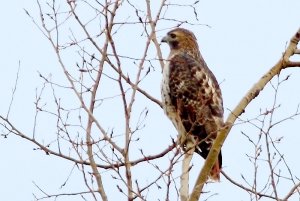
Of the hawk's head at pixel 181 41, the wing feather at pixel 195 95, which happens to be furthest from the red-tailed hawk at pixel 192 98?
the hawk's head at pixel 181 41

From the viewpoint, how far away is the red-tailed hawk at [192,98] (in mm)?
7344

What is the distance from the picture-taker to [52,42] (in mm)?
5891

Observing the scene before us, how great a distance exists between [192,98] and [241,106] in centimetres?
208

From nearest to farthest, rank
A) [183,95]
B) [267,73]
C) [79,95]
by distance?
[79,95], [267,73], [183,95]

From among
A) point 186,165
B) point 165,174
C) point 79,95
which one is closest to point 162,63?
point 186,165

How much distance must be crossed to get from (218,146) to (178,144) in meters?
0.64

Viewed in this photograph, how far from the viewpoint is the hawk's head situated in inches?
334

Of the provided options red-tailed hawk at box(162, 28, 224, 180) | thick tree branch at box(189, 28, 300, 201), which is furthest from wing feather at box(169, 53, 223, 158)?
thick tree branch at box(189, 28, 300, 201)

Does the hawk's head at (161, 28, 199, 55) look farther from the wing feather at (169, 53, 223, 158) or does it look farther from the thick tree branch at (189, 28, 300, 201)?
the thick tree branch at (189, 28, 300, 201)

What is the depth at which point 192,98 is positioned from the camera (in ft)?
25.4

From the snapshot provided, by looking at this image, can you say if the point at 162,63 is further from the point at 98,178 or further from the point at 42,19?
the point at 98,178

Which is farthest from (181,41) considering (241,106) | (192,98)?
(241,106)

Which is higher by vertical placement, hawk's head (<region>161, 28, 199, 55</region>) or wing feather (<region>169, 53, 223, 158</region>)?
hawk's head (<region>161, 28, 199, 55</region>)

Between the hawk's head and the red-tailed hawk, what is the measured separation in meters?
0.27
